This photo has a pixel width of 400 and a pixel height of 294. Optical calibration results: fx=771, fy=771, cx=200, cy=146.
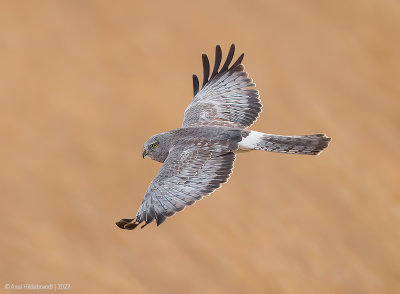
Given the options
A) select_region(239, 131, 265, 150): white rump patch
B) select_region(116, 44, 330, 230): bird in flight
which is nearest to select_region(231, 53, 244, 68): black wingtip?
select_region(116, 44, 330, 230): bird in flight

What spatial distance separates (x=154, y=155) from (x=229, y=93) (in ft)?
5.27

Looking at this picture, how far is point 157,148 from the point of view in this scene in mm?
8055

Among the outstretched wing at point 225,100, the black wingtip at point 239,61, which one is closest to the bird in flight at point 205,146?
the outstretched wing at point 225,100

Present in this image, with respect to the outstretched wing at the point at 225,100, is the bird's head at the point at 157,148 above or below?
below

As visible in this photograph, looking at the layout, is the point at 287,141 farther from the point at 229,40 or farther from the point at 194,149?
the point at 229,40

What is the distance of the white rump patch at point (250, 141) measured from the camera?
7965mm

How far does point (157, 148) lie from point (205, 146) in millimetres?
533

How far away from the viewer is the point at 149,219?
728 centimetres

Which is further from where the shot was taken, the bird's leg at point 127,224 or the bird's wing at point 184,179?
the bird's wing at point 184,179

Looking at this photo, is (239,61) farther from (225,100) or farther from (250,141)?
(250,141)

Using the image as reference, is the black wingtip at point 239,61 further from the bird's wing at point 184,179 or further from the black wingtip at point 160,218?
the black wingtip at point 160,218

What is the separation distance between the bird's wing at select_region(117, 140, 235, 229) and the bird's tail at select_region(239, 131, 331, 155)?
0.92ft

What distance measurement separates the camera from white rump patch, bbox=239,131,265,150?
7965 millimetres

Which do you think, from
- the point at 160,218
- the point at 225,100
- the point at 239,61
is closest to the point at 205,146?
the point at 160,218
